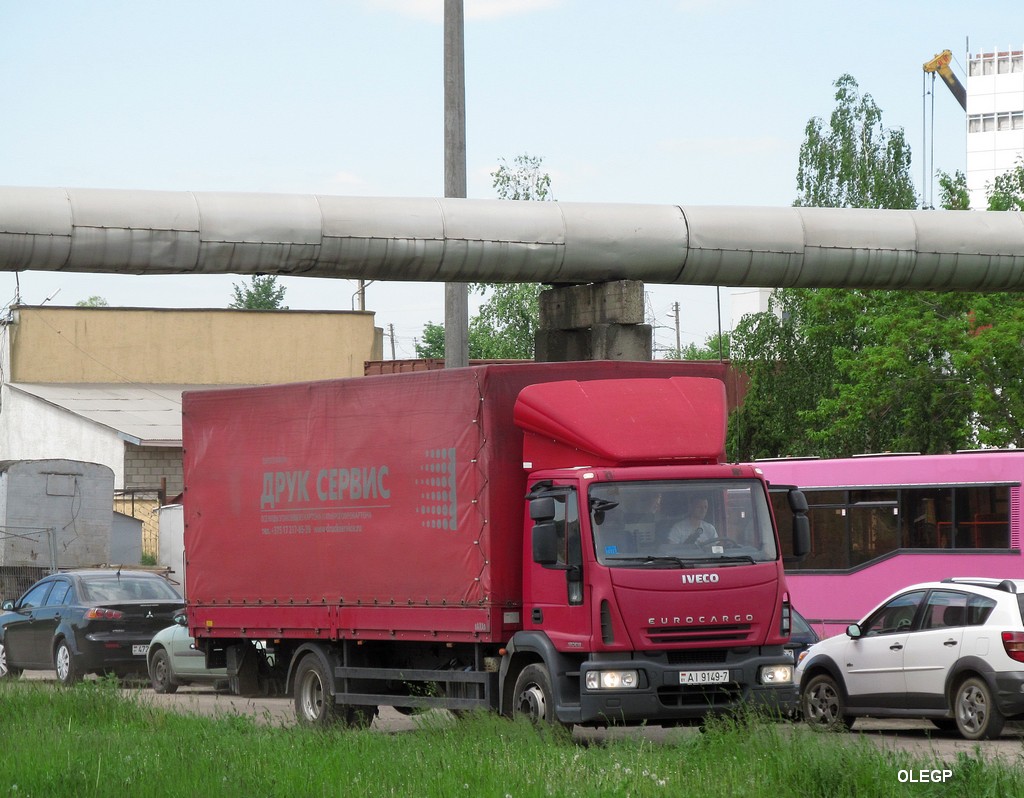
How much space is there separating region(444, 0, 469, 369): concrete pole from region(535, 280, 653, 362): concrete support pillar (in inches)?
49.8

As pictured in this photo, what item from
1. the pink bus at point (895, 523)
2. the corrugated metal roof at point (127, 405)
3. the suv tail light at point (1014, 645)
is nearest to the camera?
the suv tail light at point (1014, 645)

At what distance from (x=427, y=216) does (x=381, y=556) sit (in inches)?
183

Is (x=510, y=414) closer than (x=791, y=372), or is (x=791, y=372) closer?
(x=510, y=414)

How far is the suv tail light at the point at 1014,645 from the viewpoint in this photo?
1488cm

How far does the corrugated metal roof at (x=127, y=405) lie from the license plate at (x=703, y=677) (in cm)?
4213

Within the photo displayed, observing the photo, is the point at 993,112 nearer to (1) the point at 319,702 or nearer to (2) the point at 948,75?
(2) the point at 948,75

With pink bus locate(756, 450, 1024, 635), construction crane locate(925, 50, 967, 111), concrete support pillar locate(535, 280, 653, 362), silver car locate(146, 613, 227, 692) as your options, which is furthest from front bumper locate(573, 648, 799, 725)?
construction crane locate(925, 50, 967, 111)

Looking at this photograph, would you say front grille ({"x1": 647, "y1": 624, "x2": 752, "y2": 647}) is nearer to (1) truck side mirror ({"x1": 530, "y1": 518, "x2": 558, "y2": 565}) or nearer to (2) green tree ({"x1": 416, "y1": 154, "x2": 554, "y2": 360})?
(1) truck side mirror ({"x1": 530, "y1": 518, "x2": 558, "y2": 565})

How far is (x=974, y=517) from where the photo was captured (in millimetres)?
21453

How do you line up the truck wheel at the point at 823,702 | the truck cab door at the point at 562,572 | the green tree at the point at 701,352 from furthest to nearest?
the green tree at the point at 701,352
the truck wheel at the point at 823,702
the truck cab door at the point at 562,572

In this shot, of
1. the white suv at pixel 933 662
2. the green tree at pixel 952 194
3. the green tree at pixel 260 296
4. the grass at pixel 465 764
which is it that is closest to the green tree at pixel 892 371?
the green tree at pixel 952 194

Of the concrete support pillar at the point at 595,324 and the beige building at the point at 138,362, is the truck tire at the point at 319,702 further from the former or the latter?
the beige building at the point at 138,362

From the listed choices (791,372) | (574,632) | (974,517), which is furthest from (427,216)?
(791,372)

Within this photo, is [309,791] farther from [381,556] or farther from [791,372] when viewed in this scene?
[791,372]
